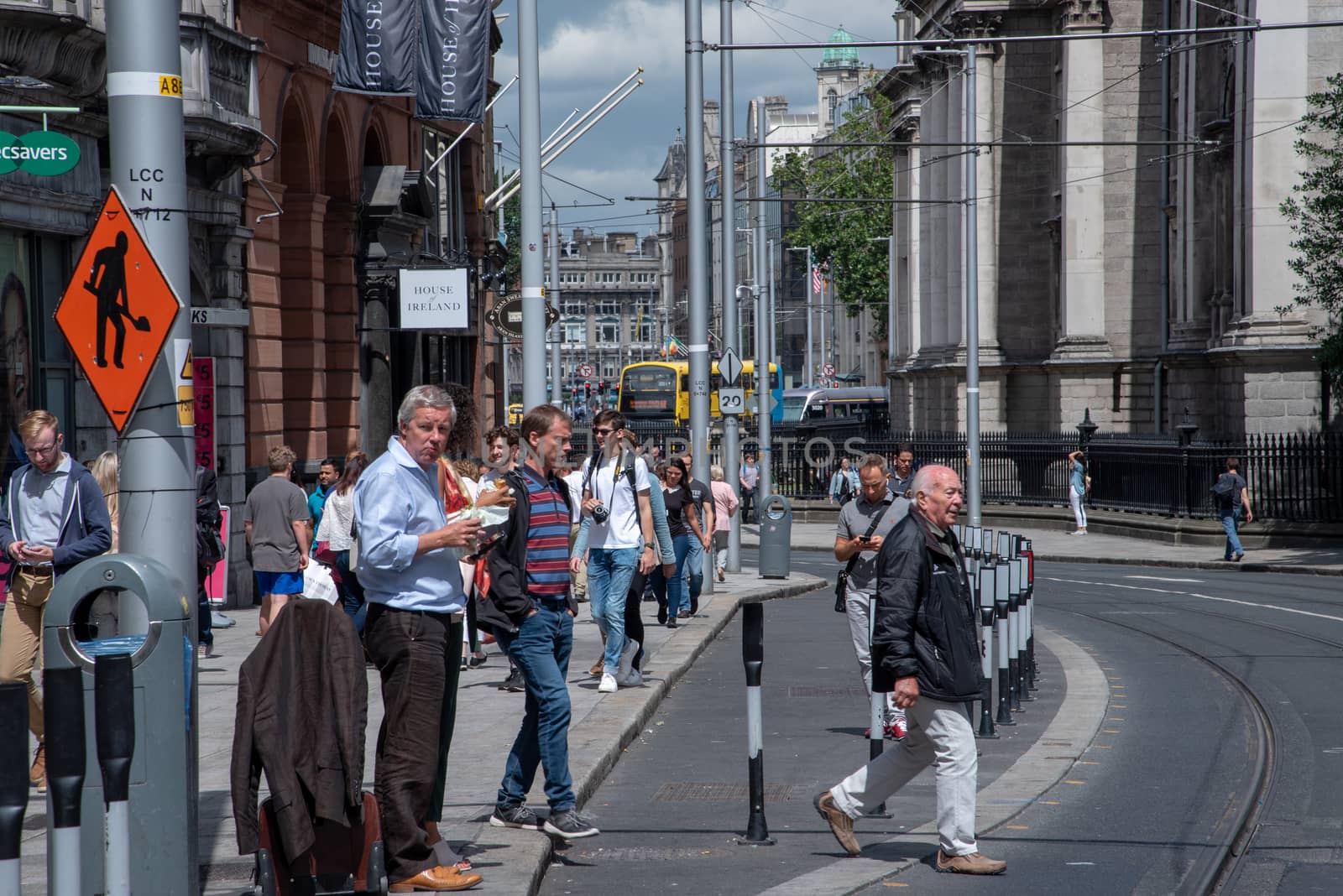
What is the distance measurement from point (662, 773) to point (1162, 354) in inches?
1324

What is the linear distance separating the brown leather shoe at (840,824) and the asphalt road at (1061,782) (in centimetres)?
14

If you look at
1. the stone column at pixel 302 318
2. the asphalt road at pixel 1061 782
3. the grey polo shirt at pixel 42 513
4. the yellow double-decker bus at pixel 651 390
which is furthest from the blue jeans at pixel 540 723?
the yellow double-decker bus at pixel 651 390

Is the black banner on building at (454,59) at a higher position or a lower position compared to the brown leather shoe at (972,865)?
higher

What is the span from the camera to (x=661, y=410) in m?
69.1

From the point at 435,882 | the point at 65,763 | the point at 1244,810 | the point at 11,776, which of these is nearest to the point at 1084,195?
the point at 1244,810

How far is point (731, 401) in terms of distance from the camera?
23.9 meters

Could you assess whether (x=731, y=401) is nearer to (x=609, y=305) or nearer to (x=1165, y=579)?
(x=1165, y=579)

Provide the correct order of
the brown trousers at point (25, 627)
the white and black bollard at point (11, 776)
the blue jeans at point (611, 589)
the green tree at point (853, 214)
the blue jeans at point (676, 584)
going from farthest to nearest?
1. the green tree at point (853, 214)
2. the blue jeans at point (676, 584)
3. the blue jeans at point (611, 589)
4. the brown trousers at point (25, 627)
5. the white and black bollard at point (11, 776)

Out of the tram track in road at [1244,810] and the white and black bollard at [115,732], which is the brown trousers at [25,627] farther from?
the tram track in road at [1244,810]

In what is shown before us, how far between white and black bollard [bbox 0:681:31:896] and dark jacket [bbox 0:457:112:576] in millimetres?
4476

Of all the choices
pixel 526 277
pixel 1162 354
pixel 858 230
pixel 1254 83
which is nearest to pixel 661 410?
pixel 858 230

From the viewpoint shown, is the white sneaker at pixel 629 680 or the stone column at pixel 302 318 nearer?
the white sneaker at pixel 629 680

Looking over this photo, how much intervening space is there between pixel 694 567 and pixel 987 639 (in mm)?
7968

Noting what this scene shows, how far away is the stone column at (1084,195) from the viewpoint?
45219 millimetres
